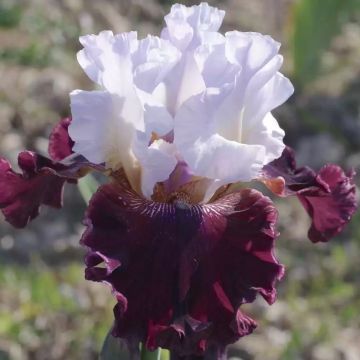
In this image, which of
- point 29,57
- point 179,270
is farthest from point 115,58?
point 29,57

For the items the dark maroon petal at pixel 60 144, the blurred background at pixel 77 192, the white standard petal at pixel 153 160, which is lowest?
the blurred background at pixel 77 192

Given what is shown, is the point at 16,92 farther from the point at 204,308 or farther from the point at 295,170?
the point at 204,308

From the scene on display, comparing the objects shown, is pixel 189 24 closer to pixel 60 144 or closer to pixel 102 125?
pixel 102 125

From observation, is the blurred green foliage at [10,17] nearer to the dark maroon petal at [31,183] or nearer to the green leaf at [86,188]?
the green leaf at [86,188]

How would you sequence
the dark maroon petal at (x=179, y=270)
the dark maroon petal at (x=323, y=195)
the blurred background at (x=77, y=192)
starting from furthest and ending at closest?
the blurred background at (x=77, y=192)
the dark maroon petal at (x=323, y=195)
the dark maroon petal at (x=179, y=270)

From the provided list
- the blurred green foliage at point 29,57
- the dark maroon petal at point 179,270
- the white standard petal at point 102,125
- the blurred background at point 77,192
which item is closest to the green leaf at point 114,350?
the dark maroon petal at point 179,270

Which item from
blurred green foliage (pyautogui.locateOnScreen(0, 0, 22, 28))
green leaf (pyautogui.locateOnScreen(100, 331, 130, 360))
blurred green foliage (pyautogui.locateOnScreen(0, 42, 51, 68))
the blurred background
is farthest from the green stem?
blurred green foliage (pyautogui.locateOnScreen(0, 0, 22, 28))
